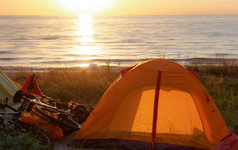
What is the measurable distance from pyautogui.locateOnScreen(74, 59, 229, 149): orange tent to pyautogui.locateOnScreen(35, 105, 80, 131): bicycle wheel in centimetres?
29

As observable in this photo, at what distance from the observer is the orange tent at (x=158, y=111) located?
4840 mm

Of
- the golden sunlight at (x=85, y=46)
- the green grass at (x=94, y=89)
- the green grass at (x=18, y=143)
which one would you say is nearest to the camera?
the green grass at (x=18, y=143)

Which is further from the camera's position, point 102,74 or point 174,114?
point 102,74

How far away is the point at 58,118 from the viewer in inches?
201

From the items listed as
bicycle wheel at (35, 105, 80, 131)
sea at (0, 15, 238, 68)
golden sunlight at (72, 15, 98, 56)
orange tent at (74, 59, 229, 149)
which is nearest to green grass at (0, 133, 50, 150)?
bicycle wheel at (35, 105, 80, 131)

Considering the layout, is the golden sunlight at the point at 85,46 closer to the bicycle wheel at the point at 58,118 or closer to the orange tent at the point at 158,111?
the bicycle wheel at the point at 58,118

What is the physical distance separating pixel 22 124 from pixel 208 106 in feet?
11.1

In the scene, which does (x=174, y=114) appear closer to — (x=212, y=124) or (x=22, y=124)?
(x=212, y=124)

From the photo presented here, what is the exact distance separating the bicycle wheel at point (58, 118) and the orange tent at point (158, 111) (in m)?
0.29

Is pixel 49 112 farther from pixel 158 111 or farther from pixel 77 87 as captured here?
pixel 77 87

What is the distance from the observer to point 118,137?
195 inches

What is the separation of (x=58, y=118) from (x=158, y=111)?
1958 millimetres

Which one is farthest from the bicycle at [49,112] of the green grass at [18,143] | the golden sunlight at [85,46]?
the golden sunlight at [85,46]

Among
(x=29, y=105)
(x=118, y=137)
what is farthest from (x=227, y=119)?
(x=29, y=105)
